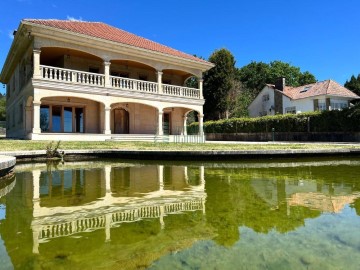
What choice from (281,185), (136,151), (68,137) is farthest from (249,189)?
(68,137)

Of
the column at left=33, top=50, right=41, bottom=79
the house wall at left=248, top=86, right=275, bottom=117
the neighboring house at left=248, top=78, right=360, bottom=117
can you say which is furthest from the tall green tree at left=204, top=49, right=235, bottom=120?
the column at left=33, top=50, right=41, bottom=79

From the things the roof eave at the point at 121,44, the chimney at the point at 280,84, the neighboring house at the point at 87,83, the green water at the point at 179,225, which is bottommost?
the green water at the point at 179,225

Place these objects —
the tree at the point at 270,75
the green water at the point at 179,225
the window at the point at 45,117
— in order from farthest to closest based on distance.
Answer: the tree at the point at 270,75 → the window at the point at 45,117 → the green water at the point at 179,225

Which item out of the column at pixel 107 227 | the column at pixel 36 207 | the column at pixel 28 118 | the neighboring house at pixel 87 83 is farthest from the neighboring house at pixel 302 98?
the column at pixel 107 227

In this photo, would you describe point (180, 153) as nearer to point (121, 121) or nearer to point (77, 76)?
point (77, 76)

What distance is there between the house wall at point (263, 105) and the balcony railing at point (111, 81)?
71.8 ft

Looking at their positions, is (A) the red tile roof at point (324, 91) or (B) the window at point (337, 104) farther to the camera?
(B) the window at point (337, 104)

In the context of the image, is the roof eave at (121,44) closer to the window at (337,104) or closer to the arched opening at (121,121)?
the arched opening at (121,121)

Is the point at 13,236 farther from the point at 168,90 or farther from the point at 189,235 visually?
the point at 168,90

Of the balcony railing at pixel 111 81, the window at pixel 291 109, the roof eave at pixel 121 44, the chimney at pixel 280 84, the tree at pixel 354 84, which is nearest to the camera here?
the roof eave at pixel 121 44

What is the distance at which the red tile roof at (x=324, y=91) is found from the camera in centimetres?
3803

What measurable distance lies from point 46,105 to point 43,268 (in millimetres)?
19154

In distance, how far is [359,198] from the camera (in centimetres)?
501

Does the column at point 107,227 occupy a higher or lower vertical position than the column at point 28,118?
lower
